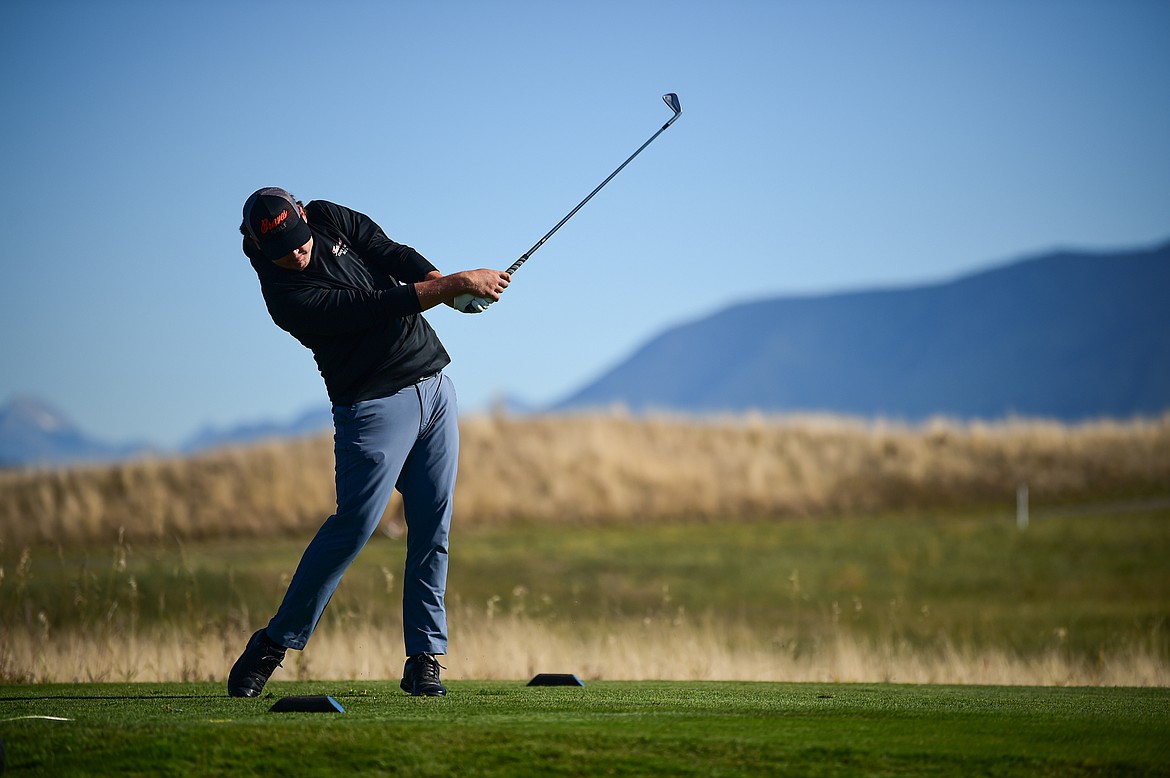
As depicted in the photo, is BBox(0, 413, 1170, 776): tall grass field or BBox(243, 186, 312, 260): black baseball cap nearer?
BBox(0, 413, 1170, 776): tall grass field

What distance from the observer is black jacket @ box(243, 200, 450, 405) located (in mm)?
5320

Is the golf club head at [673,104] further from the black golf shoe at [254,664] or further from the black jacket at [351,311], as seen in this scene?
the black golf shoe at [254,664]

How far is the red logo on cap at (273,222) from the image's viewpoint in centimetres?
523

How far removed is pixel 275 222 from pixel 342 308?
0.42 m

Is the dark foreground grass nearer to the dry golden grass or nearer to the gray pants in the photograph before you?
the gray pants

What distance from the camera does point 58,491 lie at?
27078 mm

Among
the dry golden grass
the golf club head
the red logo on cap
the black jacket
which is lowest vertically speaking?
the black jacket

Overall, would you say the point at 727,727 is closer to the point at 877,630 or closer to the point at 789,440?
the point at 877,630

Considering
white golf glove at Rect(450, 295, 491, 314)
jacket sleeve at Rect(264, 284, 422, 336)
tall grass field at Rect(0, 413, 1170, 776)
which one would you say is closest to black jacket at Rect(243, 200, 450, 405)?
jacket sleeve at Rect(264, 284, 422, 336)

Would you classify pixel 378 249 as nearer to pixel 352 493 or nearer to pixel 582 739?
pixel 352 493

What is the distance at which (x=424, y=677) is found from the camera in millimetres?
5602

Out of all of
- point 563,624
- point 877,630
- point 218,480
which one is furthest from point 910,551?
point 218,480

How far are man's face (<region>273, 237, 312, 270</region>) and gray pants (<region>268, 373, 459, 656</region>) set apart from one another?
1.96ft

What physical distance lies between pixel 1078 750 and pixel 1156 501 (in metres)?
24.8
